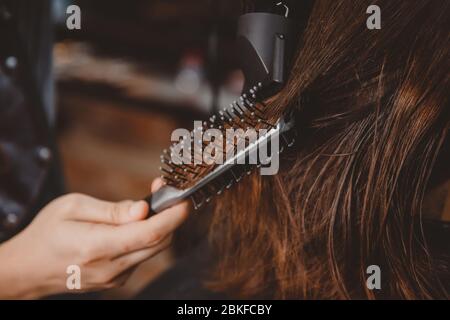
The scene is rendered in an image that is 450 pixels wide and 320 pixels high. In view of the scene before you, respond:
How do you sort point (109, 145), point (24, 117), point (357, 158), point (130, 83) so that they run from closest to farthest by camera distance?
point (357, 158) → point (24, 117) → point (130, 83) → point (109, 145)

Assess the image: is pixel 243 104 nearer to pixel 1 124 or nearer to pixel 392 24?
pixel 392 24

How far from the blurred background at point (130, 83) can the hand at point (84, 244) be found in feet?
5.31

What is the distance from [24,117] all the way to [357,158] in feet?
2.15

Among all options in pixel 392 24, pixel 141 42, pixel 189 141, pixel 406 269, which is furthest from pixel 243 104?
pixel 141 42

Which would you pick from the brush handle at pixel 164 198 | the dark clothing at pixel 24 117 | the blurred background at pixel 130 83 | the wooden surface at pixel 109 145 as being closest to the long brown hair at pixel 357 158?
the brush handle at pixel 164 198

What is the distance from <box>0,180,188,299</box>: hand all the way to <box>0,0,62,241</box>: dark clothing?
0.18 meters

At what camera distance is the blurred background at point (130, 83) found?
2477 millimetres

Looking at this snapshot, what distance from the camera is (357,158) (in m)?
0.64

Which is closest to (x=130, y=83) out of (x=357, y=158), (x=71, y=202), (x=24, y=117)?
(x=24, y=117)

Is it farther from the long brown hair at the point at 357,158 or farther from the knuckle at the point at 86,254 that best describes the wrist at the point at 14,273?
the long brown hair at the point at 357,158

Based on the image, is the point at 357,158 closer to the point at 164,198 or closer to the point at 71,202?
the point at 164,198

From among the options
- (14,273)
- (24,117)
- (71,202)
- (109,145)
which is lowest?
(14,273)

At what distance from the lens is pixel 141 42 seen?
2.70 m

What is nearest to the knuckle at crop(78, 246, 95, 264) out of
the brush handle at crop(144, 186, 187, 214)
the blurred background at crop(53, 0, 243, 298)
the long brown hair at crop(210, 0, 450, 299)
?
the brush handle at crop(144, 186, 187, 214)
